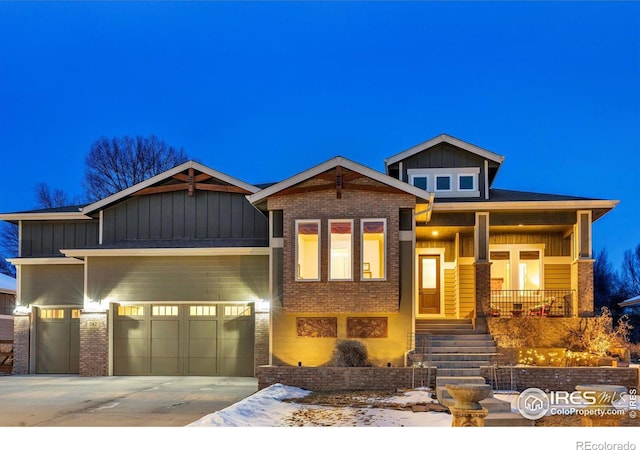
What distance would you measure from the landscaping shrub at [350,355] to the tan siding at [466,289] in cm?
467

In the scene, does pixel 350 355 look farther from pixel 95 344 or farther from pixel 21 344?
pixel 21 344

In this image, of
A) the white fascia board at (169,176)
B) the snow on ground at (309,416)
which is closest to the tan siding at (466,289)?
the white fascia board at (169,176)

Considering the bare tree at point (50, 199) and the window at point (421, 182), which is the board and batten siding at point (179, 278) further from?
the bare tree at point (50, 199)

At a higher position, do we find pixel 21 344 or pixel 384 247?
pixel 384 247

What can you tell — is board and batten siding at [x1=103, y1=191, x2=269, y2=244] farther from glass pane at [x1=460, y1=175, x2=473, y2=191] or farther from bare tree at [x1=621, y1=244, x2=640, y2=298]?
bare tree at [x1=621, y1=244, x2=640, y2=298]

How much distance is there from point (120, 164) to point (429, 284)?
789 inches

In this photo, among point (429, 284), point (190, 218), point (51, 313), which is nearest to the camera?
point (190, 218)

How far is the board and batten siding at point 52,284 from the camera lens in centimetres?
2208

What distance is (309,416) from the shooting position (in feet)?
41.1

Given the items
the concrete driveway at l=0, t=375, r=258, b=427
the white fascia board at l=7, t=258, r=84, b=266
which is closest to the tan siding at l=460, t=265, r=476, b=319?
the concrete driveway at l=0, t=375, r=258, b=427

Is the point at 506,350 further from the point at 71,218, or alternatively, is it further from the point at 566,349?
the point at 71,218

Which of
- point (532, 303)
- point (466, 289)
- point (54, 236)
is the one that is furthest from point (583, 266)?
point (54, 236)

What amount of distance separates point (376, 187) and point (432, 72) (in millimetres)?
109331

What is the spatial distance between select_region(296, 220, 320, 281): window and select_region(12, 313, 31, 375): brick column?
9662mm
